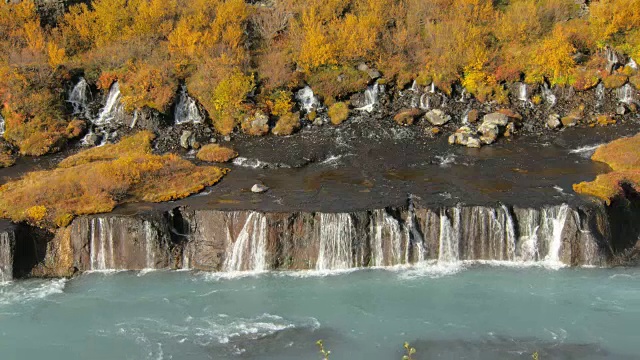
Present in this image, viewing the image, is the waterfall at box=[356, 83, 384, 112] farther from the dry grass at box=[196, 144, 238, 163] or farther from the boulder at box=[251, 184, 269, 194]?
the boulder at box=[251, 184, 269, 194]

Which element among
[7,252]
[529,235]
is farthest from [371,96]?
[7,252]

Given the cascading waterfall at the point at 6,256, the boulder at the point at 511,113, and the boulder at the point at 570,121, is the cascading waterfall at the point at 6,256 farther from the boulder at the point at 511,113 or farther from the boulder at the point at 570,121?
the boulder at the point at 570,121

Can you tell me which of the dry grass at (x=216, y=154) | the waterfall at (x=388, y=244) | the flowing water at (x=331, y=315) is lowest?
the flowing water at (x=331, y=315)

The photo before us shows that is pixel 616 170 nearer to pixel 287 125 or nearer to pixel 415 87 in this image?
pixel 415 87

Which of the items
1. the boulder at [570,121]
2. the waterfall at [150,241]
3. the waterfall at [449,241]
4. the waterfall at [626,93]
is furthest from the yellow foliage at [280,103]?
the waterfall at [626,93]

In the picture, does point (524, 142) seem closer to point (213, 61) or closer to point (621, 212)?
point (621, 212)

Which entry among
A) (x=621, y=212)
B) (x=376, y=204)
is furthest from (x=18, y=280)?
(x=621, y=212)
